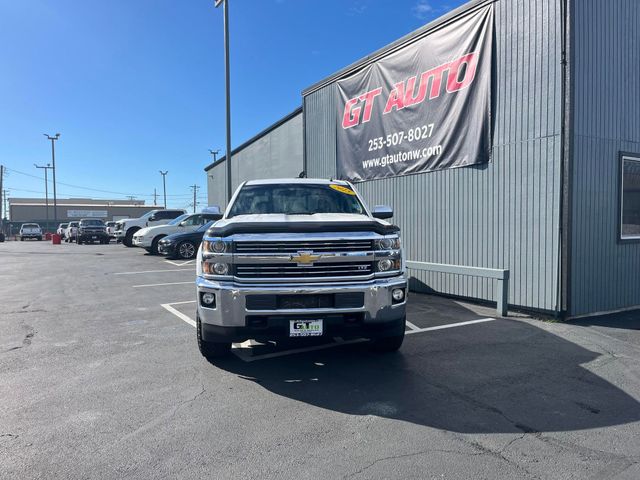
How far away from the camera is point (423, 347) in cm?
562

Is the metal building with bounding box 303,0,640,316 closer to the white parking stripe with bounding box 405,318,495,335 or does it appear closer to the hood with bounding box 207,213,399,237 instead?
the white parking stripe with bounding box 405,318,495,335

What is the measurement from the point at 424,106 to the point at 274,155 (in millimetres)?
10033

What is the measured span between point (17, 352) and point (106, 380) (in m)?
1.82

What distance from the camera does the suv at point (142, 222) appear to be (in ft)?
77.3

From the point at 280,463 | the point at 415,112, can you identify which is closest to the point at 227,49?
the point at 415,112

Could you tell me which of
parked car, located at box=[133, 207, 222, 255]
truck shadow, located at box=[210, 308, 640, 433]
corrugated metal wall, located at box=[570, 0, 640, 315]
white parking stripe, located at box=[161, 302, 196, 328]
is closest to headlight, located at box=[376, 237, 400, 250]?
truck shadow, located at box=[210, 308, 640, 433]

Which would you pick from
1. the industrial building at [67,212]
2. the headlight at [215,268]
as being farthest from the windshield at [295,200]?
the industrial building at [67,212]

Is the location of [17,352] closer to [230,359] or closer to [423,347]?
[230,359]

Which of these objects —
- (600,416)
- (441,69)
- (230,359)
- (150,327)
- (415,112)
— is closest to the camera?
(600,416)

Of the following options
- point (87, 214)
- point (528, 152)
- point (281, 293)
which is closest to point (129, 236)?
point (528, 152)

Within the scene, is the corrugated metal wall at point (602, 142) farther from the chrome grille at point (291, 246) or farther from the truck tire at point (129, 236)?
the truck tire at point (129, 236)

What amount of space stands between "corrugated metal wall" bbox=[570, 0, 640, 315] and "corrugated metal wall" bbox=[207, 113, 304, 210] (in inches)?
392

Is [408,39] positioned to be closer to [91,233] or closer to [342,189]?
[342,189]

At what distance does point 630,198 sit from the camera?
7.86 meters
